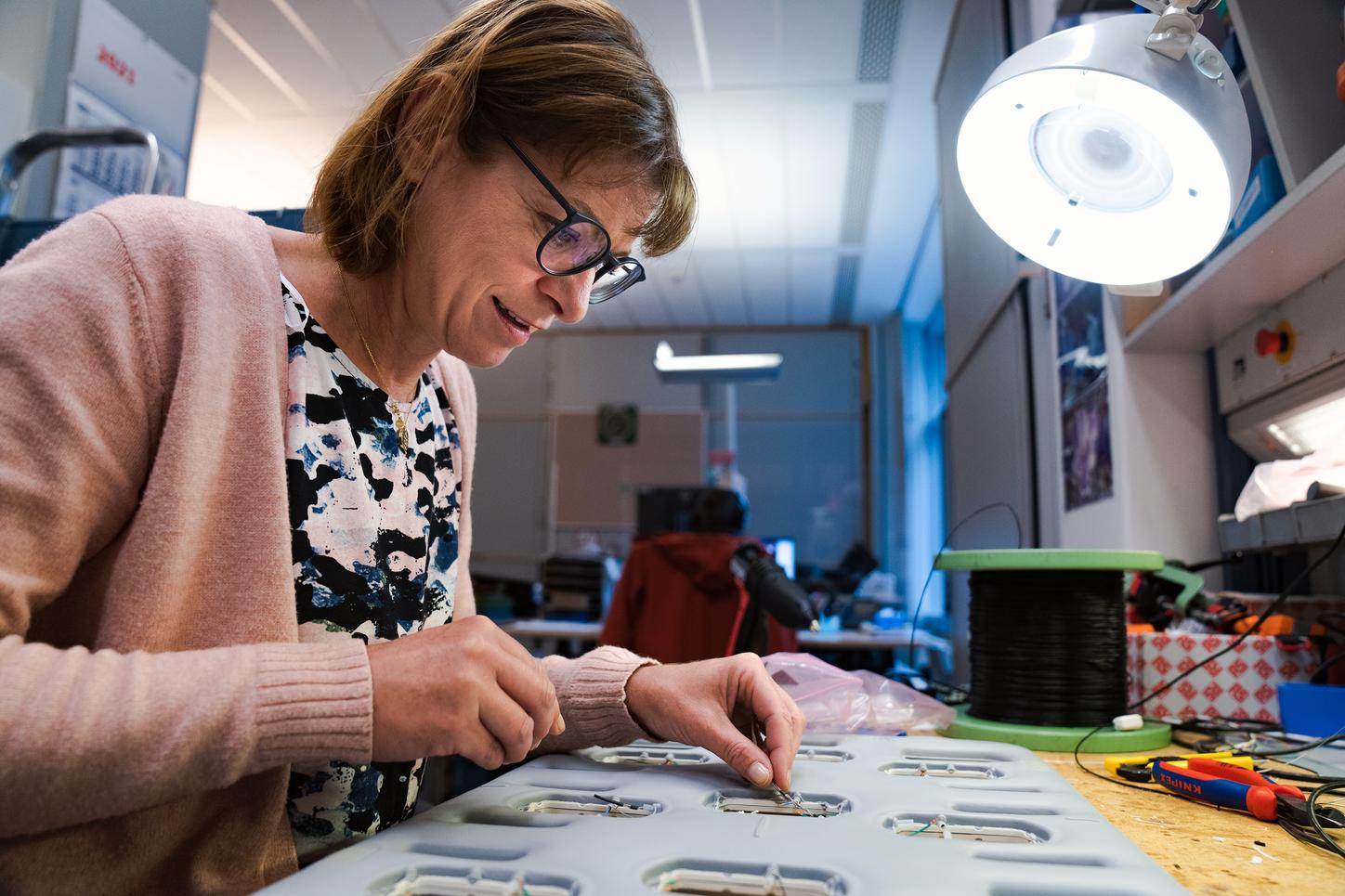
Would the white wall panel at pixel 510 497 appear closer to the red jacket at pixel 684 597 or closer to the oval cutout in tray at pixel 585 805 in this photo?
the red jacket at pixel 684 597

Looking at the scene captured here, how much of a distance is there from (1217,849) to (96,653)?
742 mm

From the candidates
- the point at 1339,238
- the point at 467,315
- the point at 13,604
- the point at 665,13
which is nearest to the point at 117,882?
the point at 13,604

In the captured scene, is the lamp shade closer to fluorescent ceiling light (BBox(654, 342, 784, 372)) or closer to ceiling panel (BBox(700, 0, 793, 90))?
ceiling panel (BBox(700, 0, 793, 90))

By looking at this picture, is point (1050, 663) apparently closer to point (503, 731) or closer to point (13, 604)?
point (503, 731)

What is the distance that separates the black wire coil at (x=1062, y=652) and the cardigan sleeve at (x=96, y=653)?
80 cm

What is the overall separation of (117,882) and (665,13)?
10.5ft

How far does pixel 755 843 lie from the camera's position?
0.54 m

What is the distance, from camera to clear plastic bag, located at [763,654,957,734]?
1042 mm

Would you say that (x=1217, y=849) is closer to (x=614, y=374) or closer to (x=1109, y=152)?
(x=1109, y=152)

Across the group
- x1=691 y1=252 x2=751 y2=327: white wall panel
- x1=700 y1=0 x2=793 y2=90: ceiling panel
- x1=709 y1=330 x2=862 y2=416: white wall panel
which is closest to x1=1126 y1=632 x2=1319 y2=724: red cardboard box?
x1=700 y1=0 x2=793 y2=90: ceiling panel

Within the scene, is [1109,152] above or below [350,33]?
below

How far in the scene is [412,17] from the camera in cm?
334

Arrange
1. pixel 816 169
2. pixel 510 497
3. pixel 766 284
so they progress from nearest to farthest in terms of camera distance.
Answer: pixel 816 169 → pixel 766 284 → pixel 510 497

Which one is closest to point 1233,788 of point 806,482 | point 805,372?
point 806,482
